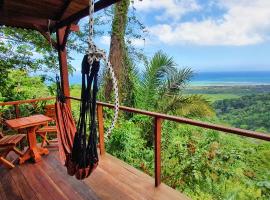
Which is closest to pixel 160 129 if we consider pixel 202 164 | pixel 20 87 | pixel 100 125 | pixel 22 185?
pixel 100 125

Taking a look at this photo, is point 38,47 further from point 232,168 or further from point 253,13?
point 253,13

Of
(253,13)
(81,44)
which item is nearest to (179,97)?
(81,44)

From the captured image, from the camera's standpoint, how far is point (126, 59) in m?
7.34

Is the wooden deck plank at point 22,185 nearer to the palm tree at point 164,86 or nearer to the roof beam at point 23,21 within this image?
the roof beam at point 23,21

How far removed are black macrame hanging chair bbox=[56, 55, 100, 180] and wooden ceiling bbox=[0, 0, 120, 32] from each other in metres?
1.40

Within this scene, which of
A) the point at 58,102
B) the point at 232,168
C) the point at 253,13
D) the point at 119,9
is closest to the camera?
the point at 58,102

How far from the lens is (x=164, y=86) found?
6250 millimetres

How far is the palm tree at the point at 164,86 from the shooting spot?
6.06 m

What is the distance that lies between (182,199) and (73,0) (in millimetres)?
2805

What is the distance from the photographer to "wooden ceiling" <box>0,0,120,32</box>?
128 inches

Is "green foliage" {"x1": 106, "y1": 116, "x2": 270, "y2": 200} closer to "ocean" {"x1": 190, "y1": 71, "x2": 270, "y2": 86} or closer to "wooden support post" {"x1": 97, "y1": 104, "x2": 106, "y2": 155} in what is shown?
"wooden support post" {"x1": 97, "y1": 104, "x2": 106, "y2": 155}

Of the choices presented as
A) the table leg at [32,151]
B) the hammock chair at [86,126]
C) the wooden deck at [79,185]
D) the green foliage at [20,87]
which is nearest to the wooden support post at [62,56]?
the table leg at [32,151]

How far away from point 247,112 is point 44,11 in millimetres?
7808

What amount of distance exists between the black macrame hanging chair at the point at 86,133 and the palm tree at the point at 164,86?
13.2 ft
